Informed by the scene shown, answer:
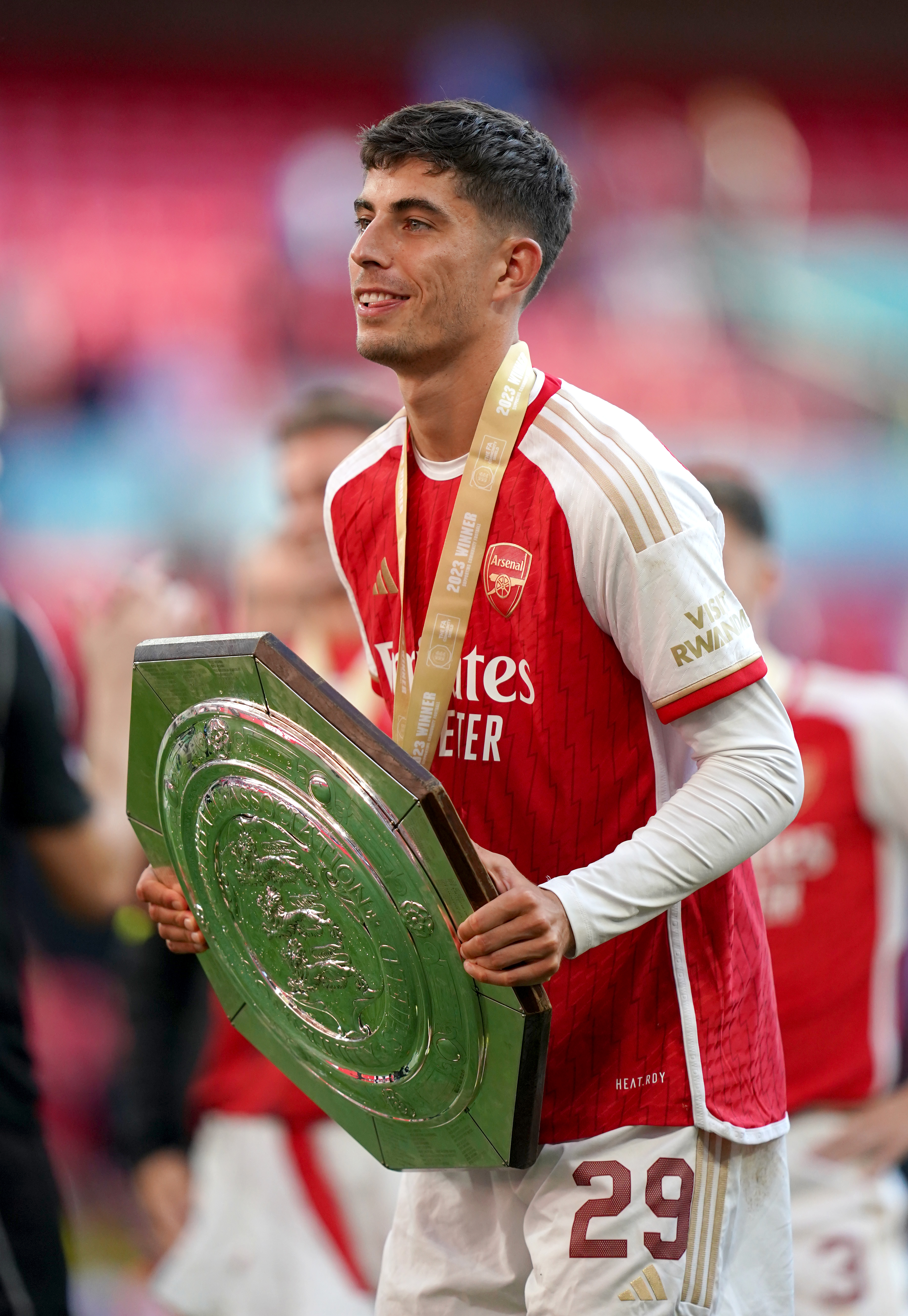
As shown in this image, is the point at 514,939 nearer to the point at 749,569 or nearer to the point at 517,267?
the point at 517,267

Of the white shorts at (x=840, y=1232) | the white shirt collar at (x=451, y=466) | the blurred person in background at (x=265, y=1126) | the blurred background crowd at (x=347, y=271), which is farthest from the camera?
the blurred background crowd at (x=347, y=271)

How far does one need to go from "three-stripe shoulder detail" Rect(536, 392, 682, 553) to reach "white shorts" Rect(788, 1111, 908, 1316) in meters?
2.57

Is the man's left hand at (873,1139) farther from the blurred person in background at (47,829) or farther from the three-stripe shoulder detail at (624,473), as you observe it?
the three-stripe shoulder detail at (624,473)

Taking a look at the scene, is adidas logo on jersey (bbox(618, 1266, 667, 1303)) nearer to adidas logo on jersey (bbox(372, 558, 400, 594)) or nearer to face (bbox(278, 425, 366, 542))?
adidas logo on jersey (bbox(372, 558, 400, 594))

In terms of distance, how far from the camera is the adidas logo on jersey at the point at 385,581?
196 centimetres

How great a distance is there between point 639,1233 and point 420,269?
1237mm

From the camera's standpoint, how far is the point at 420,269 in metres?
1.84

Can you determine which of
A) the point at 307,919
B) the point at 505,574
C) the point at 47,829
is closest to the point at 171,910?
the point at 307,919

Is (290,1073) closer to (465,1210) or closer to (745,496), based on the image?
(465,1210)

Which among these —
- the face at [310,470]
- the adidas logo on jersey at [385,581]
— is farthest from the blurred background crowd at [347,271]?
the adidas logo on jersey at [385,581]

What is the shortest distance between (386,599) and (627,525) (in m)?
0.44

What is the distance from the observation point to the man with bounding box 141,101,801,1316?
1678 mm

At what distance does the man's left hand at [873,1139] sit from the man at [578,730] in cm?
205

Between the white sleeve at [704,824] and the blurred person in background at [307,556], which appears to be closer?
the white sleeve at [704,824]
